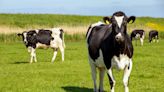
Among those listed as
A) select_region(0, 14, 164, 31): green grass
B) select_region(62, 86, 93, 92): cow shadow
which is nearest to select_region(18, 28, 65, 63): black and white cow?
select_region(62, 86, 93, 92): cow shadow

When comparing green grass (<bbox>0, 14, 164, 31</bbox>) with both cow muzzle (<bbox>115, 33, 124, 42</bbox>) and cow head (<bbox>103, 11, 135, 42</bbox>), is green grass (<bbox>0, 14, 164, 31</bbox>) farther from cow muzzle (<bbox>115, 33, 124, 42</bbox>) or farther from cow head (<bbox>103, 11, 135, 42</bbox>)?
cow muzzle (<bbox>115, 33, 124, 42</bbox>)

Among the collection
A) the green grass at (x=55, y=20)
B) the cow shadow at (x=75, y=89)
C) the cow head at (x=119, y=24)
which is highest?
the cow head at (x=119, y=24)

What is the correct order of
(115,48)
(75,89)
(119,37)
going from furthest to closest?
(75,89), (115,48), (119,37)

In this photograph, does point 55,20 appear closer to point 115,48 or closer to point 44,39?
→ point 44,39

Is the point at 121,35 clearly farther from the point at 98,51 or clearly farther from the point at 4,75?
the point at 4,75

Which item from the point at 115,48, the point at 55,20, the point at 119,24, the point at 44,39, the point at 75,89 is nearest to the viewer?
the point at 119,24

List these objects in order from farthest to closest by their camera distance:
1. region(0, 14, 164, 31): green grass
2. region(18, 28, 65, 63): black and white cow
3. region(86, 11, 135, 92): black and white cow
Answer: region(0, 14, 164, 31): green grass → region(18, 28, 65, 63): black and white cow → region(86, 11, 135, 92): black and white cow

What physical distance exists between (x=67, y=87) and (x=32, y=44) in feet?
42.3

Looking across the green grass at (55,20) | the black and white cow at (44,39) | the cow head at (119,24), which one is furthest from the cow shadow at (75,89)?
the green grass at (55,20)

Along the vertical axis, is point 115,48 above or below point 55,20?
above

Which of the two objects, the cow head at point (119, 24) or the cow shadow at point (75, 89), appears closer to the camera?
the cow head at point (119, 24)

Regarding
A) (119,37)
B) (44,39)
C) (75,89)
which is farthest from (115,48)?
(44,39)

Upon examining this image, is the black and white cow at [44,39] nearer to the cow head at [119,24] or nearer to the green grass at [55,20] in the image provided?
the cow head at [119,24]

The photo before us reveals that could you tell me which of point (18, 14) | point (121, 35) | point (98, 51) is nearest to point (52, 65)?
point (98, 51)
